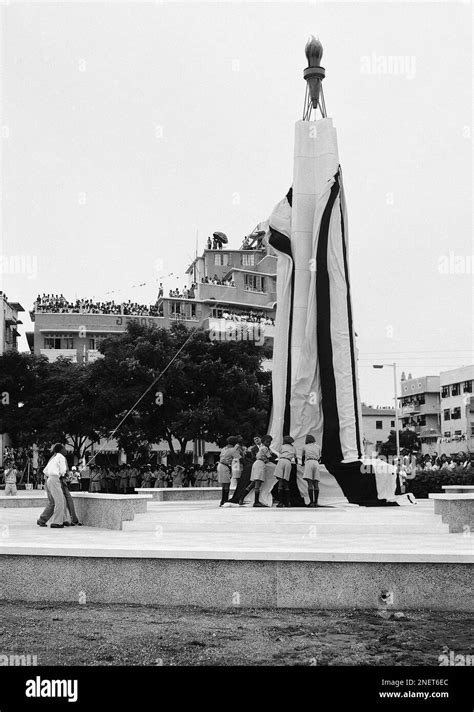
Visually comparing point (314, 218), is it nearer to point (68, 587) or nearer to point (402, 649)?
point (68, 587)

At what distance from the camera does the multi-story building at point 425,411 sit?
91.2m

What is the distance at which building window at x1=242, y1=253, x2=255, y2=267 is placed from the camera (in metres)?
82.2

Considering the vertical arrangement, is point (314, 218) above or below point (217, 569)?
above

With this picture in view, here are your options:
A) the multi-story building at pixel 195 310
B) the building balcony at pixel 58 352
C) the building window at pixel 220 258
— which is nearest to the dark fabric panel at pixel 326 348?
the multi-story building at pixel 195 310

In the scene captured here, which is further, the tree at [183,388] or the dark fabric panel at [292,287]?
the tree at [183,388]

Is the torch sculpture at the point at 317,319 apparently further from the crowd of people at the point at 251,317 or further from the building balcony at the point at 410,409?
the building balcony at the point at 410,409

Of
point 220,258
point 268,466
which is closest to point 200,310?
point 220,258

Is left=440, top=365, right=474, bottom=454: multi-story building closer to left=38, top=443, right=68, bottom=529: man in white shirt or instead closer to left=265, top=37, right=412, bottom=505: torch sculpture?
left=265, top=37, right=412, bottom=505: torch sculpture

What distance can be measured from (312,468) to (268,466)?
1.45 m

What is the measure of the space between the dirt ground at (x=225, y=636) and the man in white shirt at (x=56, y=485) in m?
4.72

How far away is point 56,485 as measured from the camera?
1497 cm
